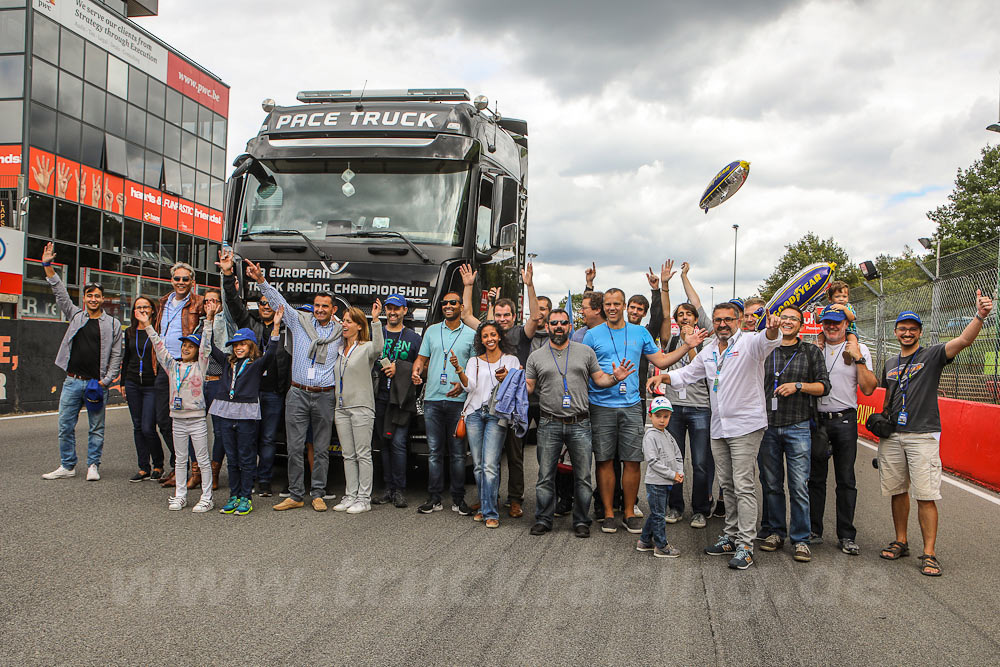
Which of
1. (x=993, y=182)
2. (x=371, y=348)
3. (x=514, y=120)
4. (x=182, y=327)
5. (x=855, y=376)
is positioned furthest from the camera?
(x=993, y=182)

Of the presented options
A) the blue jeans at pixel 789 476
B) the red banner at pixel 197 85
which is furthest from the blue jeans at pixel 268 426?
the red banner at pixel 197 85

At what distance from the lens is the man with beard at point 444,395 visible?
6.92 meters

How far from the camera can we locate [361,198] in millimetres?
8023

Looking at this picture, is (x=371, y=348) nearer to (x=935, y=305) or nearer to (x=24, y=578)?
(x=24, y=578)

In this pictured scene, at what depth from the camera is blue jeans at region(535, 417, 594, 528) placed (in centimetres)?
625

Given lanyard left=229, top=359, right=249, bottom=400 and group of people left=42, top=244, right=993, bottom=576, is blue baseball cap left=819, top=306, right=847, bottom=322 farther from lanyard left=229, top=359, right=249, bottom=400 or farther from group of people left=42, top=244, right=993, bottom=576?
lanyard left=229, top=359, right=249, bottom=400

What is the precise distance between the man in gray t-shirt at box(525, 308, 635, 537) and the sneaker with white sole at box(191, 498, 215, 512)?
276cm

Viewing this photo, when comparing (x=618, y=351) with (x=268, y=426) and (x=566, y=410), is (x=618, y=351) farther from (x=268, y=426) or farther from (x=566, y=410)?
(x=268, y=426)

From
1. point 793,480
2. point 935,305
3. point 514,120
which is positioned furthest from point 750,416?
point 935,305

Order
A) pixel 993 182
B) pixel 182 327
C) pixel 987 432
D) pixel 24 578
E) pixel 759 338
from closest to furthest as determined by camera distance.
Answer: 1. pixel 24 578
2. pixel 759 338
3. pixel 182 327
4. pixel 987 432
5. pixel 993 182

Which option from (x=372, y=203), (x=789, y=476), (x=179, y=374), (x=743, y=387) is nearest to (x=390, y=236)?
(x=372, y=203)

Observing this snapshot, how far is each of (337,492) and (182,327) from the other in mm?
2175

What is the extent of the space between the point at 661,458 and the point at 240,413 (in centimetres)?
356

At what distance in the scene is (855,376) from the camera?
599cm
